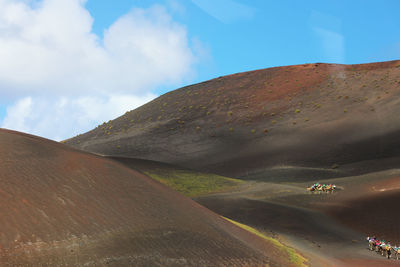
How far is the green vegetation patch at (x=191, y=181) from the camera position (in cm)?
3278

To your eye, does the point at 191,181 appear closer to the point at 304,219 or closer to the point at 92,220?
the point at 304,219

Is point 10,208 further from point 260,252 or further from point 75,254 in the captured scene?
point 260,252

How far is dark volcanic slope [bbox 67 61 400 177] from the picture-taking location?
154 ft

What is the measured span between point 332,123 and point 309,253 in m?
39.4

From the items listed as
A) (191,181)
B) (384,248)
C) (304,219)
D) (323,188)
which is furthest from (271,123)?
(384,248)

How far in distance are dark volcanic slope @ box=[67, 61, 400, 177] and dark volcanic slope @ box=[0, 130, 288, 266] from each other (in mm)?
31537

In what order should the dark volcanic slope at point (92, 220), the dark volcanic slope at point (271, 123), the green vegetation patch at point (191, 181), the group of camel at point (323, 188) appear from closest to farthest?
the dark volcanic slope at point (92, 220)
the group of camel at point (323, 188)
the green vegetation patch at point (191, 181)
the dark volcanic slope at point (271, 123)

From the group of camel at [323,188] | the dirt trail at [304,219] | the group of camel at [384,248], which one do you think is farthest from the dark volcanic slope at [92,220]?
the group of camel at [323,188]

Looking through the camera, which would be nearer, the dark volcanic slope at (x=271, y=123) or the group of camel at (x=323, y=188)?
the group of camel at (x=323, y=188)

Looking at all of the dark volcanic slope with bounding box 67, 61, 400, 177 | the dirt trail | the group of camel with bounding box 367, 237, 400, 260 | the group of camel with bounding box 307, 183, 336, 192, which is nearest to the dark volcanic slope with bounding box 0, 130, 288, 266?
the dirt trail

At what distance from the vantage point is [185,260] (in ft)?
32.4

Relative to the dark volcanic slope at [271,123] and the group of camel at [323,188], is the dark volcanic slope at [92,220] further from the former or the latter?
the dark volcanic slope at [271,123]

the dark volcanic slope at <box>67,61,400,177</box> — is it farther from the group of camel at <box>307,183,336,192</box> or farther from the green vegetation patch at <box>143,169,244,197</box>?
the group of camel at <box>307,183,336,192</box>

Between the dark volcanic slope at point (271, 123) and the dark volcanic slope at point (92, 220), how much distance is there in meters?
31.5
